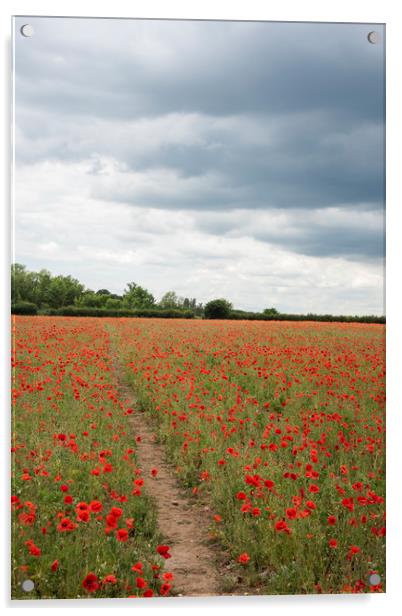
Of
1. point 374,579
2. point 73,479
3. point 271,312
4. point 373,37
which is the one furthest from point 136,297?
point 373,37

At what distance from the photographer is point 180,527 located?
13.8 feet

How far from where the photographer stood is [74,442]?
454 cm

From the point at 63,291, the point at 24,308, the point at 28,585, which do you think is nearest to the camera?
the point at 28,585

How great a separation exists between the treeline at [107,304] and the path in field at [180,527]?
131 cm

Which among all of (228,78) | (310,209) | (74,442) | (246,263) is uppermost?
(228,78)

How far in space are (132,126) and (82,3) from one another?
1.13m

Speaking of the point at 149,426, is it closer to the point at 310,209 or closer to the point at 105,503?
the point at 105,503

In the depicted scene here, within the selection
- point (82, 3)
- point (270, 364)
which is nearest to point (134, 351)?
point (270, 364)

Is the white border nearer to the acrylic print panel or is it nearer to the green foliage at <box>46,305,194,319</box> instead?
the acrylic print panel

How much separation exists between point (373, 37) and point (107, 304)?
137 inches

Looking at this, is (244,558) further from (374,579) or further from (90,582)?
(374,579)

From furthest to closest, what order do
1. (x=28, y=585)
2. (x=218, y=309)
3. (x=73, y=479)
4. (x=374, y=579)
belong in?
(x=218, y=309) < (x=73, y=479) < (x=374, y=579) < (x=28, y=585)

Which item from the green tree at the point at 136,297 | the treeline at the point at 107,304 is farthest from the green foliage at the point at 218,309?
the green tree at the point at 136,297

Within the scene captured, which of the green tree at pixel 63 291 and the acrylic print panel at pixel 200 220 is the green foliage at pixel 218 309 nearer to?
the acrylic print panel at pixel 200 220
